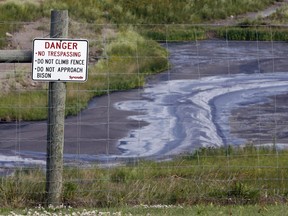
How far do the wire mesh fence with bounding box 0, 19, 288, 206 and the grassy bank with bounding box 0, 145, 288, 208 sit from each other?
0.01 metres

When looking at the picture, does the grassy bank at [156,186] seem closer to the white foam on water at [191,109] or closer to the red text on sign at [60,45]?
the red text on sign at [60,45]

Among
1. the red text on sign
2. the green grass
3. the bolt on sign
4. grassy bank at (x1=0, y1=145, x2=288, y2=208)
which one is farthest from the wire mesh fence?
the red text on sign

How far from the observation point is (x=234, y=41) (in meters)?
34.8

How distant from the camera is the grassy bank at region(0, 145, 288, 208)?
10.3 m

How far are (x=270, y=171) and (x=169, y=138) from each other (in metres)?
5.26

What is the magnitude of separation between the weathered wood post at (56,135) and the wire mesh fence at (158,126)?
0.69 feet

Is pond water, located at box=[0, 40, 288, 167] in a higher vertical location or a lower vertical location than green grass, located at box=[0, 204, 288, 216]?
lower

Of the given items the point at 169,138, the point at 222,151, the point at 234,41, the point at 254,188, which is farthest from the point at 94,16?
the point at 254,188

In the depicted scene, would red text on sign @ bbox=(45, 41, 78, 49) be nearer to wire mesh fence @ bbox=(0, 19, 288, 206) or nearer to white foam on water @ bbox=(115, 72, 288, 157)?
wire mesh fence @ bbox=(0, 19, 288, 206)

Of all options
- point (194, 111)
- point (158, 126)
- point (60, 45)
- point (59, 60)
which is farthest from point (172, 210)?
point (194, 111)

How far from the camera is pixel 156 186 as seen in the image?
35.0 feet

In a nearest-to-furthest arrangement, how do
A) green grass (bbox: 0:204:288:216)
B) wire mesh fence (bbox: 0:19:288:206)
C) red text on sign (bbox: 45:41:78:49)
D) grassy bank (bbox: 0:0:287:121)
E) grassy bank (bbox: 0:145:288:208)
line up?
green grass (bbox: 0:204:288:216), red text on sign (bbox: 45:41:78:49), grassy bank (bbox: 0:145:288:208), wire mesh fence (bbox: 0:19:288:206), grassy bank (bbox: 0:0:287:121)

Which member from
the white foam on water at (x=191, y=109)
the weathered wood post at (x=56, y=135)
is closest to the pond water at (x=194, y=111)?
the white foam on water at (x=191, y=109)

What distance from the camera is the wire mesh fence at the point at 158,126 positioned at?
10.7 meters
